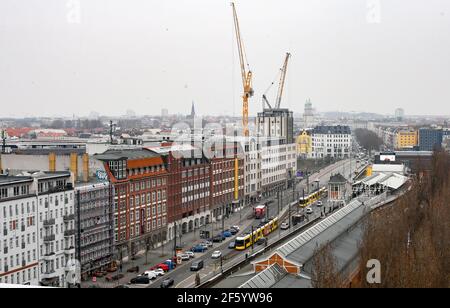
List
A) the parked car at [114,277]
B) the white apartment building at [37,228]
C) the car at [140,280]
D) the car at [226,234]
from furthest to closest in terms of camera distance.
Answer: the car at [226,234]
the parked car at [114,277]
the car at [140,280]
the white apartment building at [37,228]

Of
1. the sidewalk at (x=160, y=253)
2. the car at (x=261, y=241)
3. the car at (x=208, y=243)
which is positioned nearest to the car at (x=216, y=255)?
the sidewalk at (x=160, y=253)

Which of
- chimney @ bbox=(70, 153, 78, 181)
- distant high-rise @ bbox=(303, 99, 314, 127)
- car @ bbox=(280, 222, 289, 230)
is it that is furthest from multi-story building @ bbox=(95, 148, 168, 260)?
distant high-rise @ bbox=(303, 99, 314, 127)

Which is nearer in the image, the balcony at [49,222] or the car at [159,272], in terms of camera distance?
the balcony at [49,222]

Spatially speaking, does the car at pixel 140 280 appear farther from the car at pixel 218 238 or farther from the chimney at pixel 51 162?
the car at pixel 218 238

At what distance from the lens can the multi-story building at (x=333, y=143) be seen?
2525cm

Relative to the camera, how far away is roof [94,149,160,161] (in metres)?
7.79

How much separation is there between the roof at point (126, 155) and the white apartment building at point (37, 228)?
1.06m

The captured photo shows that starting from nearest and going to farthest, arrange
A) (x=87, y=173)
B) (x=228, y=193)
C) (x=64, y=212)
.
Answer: (x=64, y=212)
(x=87, y=173)
(x=228, y=193)
